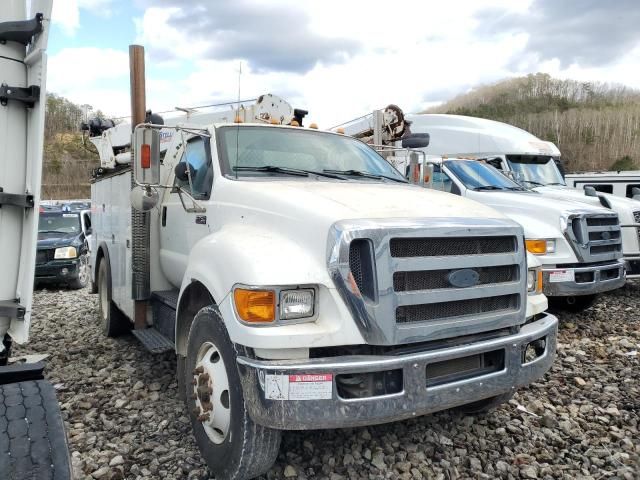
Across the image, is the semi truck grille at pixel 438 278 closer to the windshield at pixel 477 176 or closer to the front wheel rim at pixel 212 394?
the front wheel rim at pixel 212 394

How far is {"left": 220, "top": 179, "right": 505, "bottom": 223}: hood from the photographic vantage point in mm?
2920

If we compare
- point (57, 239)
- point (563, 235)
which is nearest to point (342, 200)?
point (563, 235)

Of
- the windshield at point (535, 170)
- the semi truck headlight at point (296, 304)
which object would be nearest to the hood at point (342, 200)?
the semi truck headlight at point (296, 304)

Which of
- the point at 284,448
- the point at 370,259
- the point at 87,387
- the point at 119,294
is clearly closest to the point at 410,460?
the point at 284,448

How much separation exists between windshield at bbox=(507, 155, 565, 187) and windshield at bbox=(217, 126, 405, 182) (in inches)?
236

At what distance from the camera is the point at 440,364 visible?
2.77 metres

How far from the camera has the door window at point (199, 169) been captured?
389 centimetres

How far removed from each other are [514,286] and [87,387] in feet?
12.2

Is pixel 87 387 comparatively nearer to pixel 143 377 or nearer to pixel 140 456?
pixel 143 377

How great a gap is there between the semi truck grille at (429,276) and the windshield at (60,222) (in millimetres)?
10523

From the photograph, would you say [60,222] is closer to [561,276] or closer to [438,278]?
[561,276]

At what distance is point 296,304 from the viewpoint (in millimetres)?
2613

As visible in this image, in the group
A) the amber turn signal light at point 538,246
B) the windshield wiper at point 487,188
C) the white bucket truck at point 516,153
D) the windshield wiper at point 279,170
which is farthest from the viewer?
the white bucket truck at point 516,153

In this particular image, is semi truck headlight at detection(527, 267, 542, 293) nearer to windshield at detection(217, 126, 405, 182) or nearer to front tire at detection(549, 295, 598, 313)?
windshield at detection(217, 126, 405, 182)
